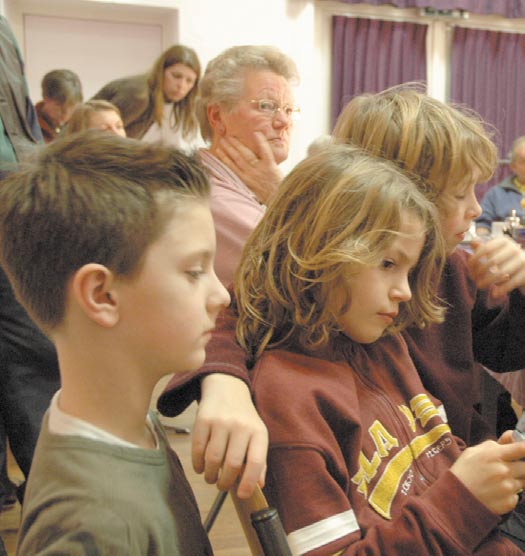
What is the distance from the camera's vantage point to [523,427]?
107 centimetres

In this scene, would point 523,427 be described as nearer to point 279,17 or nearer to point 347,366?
point 347,366

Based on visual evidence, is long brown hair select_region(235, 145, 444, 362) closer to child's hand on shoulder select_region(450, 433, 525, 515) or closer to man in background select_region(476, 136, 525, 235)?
child's hand on shoulder select_region(450, 433, 525, 515)

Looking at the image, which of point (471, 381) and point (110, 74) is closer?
point (471, 381)

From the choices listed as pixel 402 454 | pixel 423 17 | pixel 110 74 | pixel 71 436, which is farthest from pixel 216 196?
pixel 423 17

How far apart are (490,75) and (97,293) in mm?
6874

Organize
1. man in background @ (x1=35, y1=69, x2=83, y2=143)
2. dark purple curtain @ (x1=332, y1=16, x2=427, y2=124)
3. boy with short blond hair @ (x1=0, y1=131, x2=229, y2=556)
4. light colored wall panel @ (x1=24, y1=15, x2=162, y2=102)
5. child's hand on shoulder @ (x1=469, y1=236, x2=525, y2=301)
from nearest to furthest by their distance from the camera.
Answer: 1. boy with short blond hair @ (x1=0, y1=131, x2=229, y2=556)
2. child's hand on shoulder @ (x1=469, y1=236, x2=525, y2=301)
3. man in background @ (x1=35, y1=69, x2=83, y2=143)
4. light colored wall panel @ (x1=24, y1=15, x2=162, y2=102)
5. dark purple curtain @ (x1=332, y1=16, x2=427, y2=124)

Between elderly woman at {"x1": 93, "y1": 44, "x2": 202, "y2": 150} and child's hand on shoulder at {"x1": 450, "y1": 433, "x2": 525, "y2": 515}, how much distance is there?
9.41 feet

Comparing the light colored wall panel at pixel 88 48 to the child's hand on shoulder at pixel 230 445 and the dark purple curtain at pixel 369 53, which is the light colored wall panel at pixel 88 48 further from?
the child's hand on shoulder at pixel 230 445

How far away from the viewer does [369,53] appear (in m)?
6.48

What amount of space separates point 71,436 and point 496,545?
1.87 ft

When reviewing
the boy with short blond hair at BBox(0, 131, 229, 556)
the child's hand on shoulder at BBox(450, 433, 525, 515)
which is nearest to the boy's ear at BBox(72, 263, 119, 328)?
the boy with short blond hair at BBox(0, 131, 229, 556)

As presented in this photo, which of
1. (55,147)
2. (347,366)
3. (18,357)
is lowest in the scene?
(18,357)

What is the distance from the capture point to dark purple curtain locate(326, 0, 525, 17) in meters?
6.31

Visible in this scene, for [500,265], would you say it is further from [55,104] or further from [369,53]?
[369,53]
